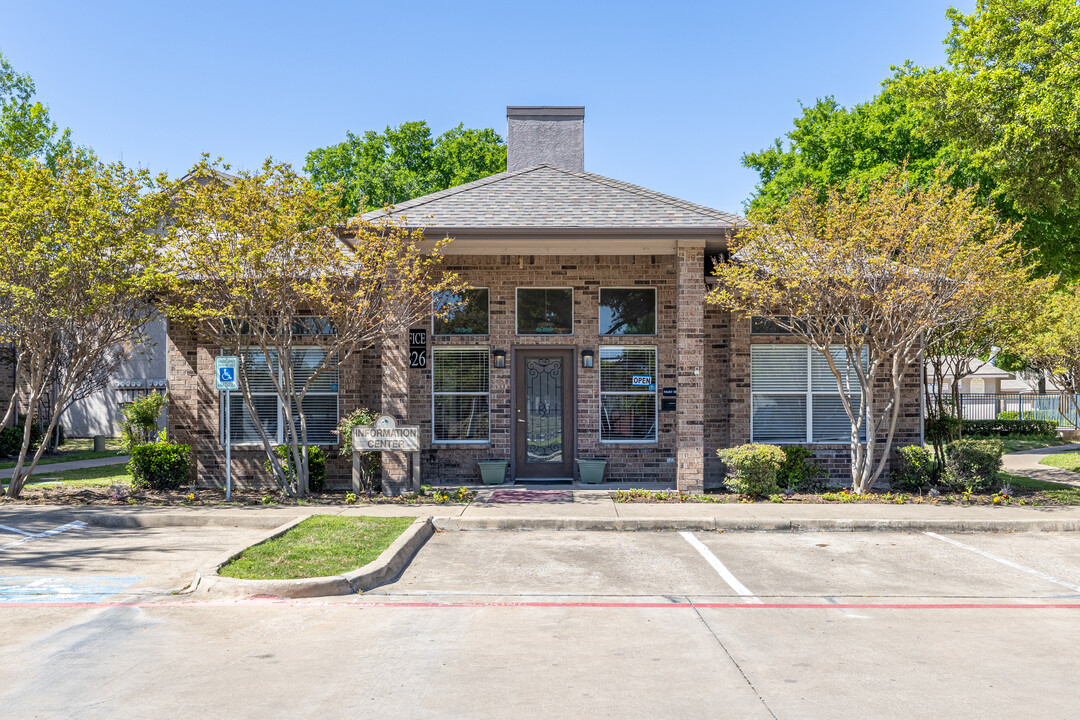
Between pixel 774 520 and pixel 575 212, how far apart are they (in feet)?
18.3

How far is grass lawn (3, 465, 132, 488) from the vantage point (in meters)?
15.2

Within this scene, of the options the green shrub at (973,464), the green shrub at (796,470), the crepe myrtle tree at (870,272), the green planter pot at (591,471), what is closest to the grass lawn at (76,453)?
the green planter pot at (591,471)

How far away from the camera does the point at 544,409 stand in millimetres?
14250

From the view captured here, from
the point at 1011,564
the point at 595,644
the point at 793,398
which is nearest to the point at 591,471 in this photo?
the point at 793,398

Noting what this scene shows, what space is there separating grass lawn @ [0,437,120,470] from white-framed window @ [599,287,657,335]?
13625 mm

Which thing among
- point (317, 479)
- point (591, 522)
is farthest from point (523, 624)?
point (317, 479)

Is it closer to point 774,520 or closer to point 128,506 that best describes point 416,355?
point 128,506

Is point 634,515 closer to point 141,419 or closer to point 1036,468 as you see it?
point 141,419

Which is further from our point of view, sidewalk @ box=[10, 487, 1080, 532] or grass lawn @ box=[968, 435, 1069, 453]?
grass lawn @ box=[968, 435, 1069, 453]

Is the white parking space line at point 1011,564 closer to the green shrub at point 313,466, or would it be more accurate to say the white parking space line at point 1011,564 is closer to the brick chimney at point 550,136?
the green shrub at point 313,466

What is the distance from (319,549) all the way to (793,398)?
880 centimetres

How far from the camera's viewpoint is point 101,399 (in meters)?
30.0

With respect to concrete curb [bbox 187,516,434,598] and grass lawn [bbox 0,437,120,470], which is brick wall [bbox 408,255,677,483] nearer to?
concrete curb [bbox 187,516,434,598]

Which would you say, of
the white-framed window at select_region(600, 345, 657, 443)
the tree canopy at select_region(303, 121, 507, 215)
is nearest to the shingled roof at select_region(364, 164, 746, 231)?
the white-framed window at select_region(600, 345, 657, 443)
